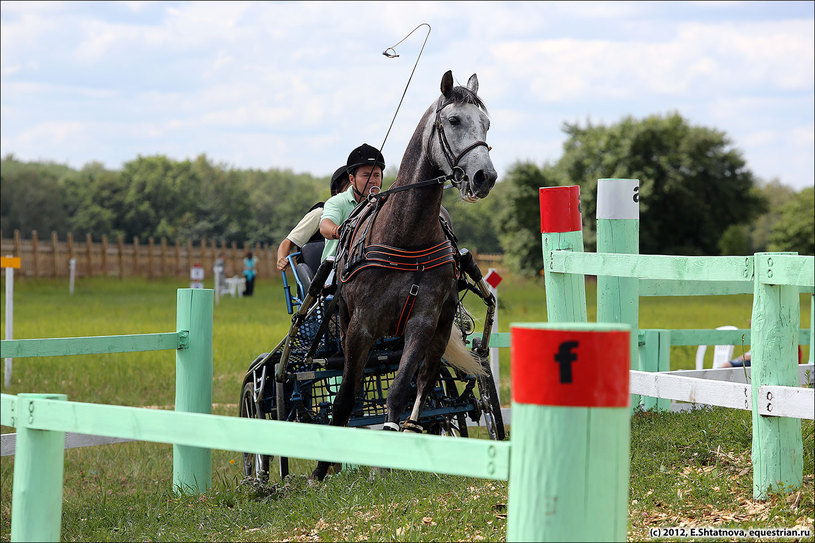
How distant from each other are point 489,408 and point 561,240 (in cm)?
131

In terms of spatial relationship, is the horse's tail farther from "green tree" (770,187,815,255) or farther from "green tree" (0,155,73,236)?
"green tree" (0,155,73,236)

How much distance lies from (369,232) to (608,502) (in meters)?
3.72

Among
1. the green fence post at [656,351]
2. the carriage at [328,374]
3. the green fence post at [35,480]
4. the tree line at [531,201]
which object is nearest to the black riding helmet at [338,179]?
the carriage at [328,374]

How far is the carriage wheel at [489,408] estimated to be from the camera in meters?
6.78

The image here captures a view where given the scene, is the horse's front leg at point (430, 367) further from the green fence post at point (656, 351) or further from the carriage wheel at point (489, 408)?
the green fence post at point (656, 351)

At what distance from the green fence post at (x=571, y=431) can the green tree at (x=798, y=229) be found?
58513 mm

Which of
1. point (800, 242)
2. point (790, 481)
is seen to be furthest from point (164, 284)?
point (790, 481)

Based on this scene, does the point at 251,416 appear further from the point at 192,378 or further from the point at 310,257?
the point at 310,257

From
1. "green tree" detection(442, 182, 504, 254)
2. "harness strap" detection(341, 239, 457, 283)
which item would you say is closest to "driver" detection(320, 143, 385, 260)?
"harness strap" detection(341, 239, 457, 283)

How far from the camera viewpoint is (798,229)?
61.1 metres

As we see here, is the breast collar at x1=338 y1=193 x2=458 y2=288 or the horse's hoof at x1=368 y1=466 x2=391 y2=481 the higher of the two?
the breast collar at x1=338 y1=193 x2=458 y2=288

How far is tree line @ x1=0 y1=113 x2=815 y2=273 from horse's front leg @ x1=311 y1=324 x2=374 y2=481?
3658 cm

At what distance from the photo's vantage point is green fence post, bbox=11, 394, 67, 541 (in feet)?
10.4

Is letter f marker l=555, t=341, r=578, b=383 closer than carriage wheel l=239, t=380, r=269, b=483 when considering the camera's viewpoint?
Yes
